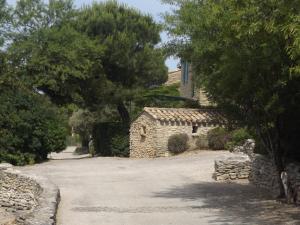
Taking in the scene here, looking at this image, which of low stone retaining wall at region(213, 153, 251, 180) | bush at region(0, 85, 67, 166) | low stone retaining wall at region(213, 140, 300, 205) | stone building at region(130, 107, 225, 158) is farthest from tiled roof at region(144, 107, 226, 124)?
low stone retaining wall at region(213, 153, 251, 180)

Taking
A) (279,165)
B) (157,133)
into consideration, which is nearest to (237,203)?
(279,165)

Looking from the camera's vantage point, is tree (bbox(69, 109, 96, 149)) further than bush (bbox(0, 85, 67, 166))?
Yes

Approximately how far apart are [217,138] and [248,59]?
61.0 ft

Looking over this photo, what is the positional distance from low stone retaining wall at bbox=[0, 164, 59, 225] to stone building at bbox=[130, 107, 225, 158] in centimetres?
1222

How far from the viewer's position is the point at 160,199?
15.5m

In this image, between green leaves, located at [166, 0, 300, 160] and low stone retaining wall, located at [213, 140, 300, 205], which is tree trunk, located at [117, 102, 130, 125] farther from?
green leaves, located at [166, 0, 300, 160]

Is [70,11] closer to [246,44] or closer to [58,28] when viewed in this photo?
[58,28]

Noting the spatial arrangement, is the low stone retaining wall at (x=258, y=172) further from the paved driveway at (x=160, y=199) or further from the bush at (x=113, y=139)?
the bush at (x=113, y=139)

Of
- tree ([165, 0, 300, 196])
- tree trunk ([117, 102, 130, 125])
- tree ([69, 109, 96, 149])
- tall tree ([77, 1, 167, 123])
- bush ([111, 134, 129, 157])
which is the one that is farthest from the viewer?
tree ([69, 109, 96, 149])

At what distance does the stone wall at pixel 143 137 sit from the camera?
105ft

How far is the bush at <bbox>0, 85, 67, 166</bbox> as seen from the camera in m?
28.3

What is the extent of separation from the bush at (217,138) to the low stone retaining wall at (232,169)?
9.75 meters

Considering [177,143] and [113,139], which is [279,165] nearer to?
[177,143]

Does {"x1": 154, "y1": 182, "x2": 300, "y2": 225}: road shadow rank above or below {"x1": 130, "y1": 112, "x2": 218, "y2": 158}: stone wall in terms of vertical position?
below
